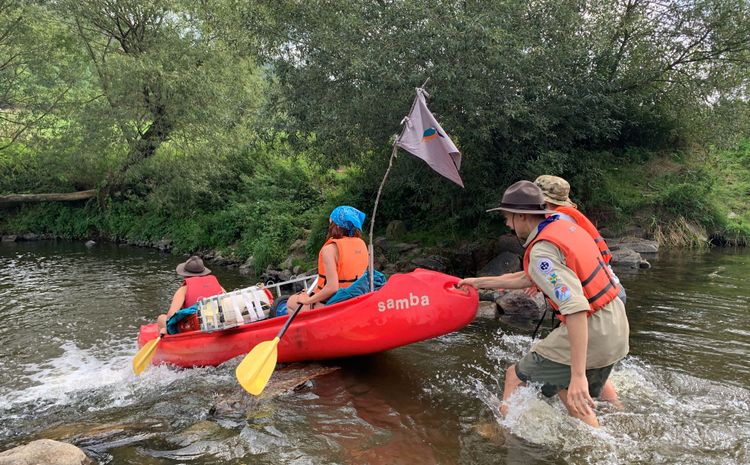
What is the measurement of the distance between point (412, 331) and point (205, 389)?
2.17 m

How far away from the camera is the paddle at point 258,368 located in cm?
462

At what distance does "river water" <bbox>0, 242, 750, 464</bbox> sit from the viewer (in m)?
3.93

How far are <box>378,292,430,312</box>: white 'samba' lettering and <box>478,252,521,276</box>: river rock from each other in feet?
18.6

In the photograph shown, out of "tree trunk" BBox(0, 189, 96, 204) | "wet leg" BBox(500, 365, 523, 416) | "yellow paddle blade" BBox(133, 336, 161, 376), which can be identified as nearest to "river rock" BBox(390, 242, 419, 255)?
"yellow paddle blade" BBox(133, 336, 161, 376)

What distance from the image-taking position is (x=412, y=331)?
500 centimetres

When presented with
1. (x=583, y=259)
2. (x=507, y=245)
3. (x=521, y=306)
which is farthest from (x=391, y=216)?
(x=583, y=259)

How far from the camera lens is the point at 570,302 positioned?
10.00 ft

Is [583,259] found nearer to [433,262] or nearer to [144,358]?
[144,358]

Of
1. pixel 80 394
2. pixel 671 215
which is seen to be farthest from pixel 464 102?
pixel 671 215

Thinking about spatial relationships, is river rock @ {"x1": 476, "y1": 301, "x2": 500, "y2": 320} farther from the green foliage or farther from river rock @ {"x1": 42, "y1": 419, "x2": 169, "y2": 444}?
river rock @ {"x1": 42, "y1": 419, "x2": 169, "y2": 444}

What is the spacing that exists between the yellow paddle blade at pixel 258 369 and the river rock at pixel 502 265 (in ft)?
20.5

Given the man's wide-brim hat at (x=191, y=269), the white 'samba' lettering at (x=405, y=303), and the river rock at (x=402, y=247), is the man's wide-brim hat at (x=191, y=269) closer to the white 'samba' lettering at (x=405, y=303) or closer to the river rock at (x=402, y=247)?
the white 'samba' lettering at (x=405, y=303)

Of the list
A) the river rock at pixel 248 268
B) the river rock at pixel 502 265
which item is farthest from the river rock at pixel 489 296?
the river rock at pixel 248 268

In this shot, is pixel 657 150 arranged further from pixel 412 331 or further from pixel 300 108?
pixel 412 331
